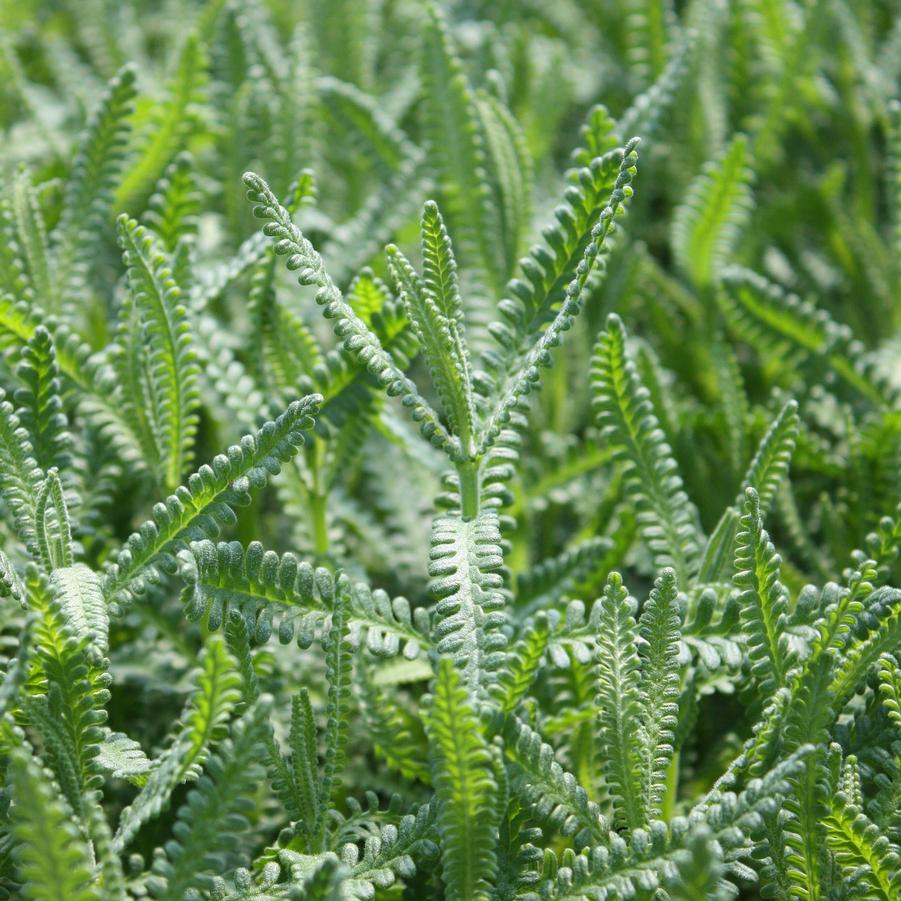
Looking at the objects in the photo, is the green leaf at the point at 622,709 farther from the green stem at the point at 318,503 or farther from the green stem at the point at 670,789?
the green stem at the point at 318,503

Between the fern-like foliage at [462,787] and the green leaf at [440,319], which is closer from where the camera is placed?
the fern-like foliage at [462,787]

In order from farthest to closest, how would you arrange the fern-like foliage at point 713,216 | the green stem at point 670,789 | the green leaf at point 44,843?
1. the fern-like foliage at point 713,216
2. the green stem at point 670,789
3. the green leaf at point 44,843

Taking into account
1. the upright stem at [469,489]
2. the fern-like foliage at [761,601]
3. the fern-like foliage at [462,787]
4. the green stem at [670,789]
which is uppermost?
the upright stem at [469,489]

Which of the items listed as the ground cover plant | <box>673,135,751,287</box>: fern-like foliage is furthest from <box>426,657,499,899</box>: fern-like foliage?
<box>673,135,751,287</box>: fern-like foliage

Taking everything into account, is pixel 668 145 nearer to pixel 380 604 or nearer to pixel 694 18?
pixel 694 18

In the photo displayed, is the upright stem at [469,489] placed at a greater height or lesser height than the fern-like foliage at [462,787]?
greater

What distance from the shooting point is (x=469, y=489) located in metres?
0.86

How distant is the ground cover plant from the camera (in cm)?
78

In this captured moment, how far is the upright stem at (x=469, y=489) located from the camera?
0.86 m

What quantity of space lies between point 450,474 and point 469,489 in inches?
1.6

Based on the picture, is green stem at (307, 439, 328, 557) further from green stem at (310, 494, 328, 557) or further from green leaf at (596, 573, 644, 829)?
green leaf at (596, 573, 644, 829)

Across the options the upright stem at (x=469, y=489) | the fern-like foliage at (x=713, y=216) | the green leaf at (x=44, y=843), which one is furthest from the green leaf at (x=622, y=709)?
the fern-like foliage at (x=713, y=216)

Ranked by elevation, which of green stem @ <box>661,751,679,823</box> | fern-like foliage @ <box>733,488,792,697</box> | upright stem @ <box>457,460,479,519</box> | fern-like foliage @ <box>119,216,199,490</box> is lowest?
green stem @ <box>661,751,679,823</box>

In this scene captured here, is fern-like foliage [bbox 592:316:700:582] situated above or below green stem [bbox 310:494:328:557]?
above
